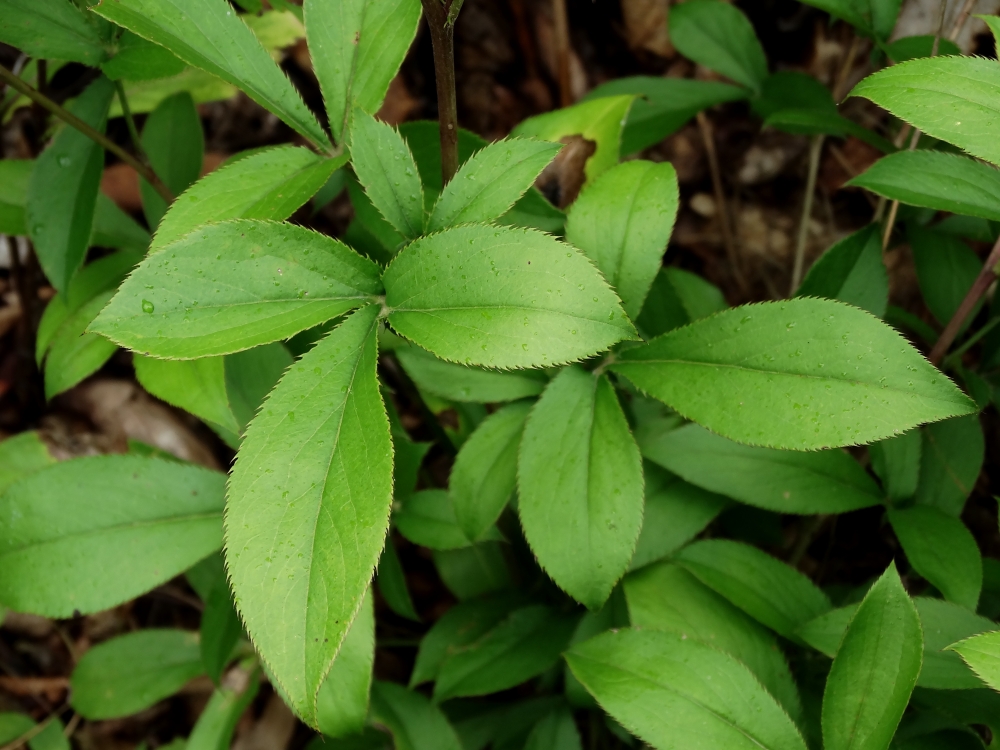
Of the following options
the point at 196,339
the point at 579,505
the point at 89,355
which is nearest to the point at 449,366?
the point at 579,505

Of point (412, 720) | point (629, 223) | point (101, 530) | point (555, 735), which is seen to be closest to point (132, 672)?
point (101, 530)

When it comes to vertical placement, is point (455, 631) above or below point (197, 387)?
below

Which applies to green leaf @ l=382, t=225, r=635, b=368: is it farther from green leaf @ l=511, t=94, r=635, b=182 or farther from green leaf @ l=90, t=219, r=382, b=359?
green leaf @ l=511, t=94, r=635, b=182

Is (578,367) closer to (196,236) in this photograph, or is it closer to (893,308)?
(196,236)

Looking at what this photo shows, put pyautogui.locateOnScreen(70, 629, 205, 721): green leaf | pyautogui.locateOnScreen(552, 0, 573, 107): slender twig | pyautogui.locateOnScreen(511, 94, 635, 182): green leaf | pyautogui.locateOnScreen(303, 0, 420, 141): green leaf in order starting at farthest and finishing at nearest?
1. pyautogui.locateOnScreen(552, 0, 573, 107): slender twig
2. pyautogui.locateOnScreen(70, 629, 205, 721): green leaf
3. pyautogui.locateOnScreen(511, 94, 635, 182): green leaf
4. pyautogui.locateOnScreen(303, 0, 420, 141): green leaf

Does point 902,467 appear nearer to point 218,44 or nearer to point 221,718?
point 218,44

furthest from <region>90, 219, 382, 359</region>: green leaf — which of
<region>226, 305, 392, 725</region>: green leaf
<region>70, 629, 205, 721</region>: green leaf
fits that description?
<region>70, 629, 205, 721</region>: green leaf
